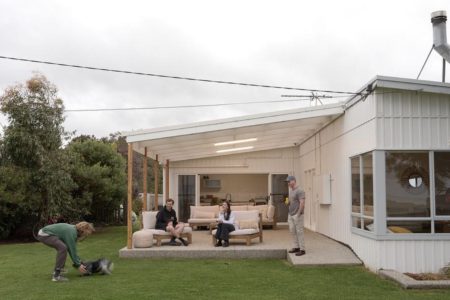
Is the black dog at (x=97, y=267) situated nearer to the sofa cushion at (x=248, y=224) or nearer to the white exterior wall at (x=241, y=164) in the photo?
the sofa cushion at (x=248, y=224)

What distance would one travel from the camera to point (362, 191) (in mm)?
9508

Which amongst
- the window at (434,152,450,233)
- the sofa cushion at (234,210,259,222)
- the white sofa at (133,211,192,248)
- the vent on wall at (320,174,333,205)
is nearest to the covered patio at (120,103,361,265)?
the white sofa at (133,211,192,248)

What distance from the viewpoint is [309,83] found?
2173 cm

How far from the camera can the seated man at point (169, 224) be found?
11.2 meters

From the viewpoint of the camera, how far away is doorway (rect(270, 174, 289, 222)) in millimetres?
18078

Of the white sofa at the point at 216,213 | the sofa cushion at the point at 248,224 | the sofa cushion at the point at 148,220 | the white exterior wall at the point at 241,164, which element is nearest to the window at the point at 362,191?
the sofa cushion at the point at 248,224

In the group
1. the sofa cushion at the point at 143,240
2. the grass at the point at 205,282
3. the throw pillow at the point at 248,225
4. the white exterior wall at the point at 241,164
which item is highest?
the white exterior wall at the point at 241,164

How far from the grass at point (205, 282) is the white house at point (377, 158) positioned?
88 cm

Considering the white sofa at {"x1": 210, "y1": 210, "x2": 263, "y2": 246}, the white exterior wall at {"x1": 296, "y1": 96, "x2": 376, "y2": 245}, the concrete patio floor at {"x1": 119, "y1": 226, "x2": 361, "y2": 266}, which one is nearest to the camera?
the white exterior wall at {"x1": 296, "y1": 96, "x2": 376, "y2": 245}

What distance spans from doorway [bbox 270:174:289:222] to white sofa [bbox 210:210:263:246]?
17.6 feet

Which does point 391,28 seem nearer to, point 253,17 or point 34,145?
point 253,17

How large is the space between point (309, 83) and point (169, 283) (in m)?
15.2

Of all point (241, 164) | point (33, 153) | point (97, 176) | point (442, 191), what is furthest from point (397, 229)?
point (97, 176)

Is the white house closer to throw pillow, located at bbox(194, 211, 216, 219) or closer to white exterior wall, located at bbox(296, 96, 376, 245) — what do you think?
white exterior wall, located at bbox(296, 96, 376, 245)
